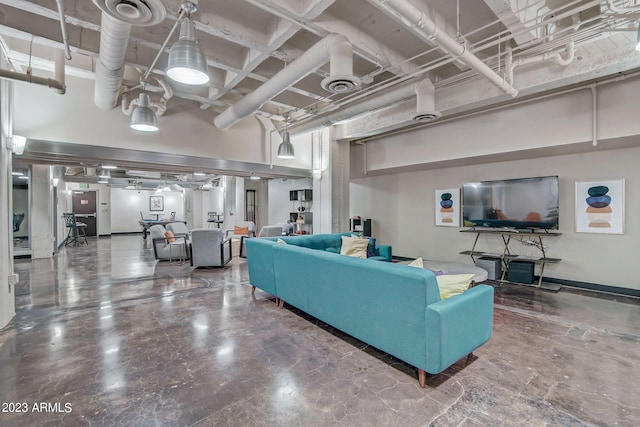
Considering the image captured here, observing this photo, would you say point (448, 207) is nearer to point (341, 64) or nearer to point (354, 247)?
point (354, 247)

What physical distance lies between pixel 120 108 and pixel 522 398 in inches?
251

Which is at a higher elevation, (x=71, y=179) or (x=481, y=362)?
(x=71, y=179)

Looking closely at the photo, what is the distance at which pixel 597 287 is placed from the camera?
178 inches

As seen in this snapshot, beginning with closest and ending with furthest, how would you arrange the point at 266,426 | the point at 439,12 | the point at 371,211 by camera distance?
the point at 266,426 → the point at 439,12 → the point at 371,211

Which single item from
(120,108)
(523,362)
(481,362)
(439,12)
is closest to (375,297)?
(481,362)

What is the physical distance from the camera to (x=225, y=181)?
11.4 metres

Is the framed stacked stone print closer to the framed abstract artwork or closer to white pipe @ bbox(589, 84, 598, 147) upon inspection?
white pipe @ bbox(589, 84, 598, 147)

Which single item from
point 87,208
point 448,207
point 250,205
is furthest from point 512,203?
point 87,208

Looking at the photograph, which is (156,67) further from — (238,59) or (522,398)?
(522,398)

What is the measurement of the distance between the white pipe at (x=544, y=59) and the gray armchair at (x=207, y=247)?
5.46 metres

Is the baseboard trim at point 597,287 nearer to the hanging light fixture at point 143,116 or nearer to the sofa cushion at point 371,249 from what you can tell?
the sofa cushion at point 371,249

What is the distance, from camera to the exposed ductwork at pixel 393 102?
380cm

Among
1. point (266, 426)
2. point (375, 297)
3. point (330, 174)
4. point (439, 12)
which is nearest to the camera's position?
point (266, 426)

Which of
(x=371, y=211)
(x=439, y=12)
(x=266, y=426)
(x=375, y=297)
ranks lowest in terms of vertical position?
(x=266, y=426)
